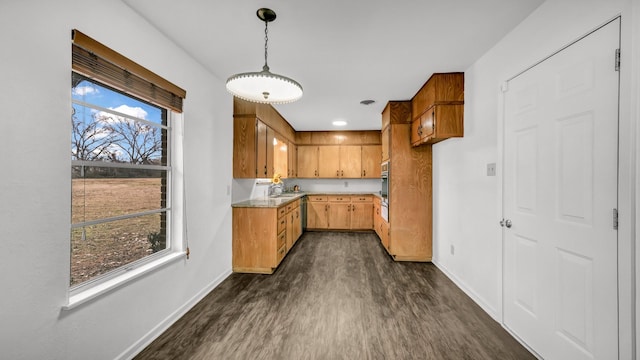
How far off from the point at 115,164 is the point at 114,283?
83cm

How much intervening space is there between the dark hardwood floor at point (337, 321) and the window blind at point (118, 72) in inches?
77.1

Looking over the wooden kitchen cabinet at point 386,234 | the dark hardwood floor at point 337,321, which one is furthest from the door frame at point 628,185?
the wooden kitchen cabinet at point 386,234

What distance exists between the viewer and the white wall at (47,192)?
1.18m

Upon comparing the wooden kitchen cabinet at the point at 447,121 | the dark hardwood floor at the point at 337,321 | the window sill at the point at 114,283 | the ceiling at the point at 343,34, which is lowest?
the dark hardwood floor at the point at 337,321

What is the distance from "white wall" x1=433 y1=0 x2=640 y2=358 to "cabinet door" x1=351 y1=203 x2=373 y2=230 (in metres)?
2.28

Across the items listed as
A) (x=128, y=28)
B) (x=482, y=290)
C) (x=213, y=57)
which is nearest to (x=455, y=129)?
(x=482, y=290)

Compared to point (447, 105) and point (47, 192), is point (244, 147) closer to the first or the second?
point (47, 192)

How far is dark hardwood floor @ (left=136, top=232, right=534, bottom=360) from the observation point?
189cm

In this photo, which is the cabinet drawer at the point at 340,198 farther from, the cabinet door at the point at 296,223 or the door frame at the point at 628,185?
the door frame at the point at 628,185

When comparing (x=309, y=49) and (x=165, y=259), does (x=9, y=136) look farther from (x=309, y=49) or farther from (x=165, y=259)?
(x=309, y=49)

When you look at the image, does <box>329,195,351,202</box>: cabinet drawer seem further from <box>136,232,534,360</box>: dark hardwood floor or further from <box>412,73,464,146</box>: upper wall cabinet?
<box>412,73,464,146</box>: upper wall cabinet

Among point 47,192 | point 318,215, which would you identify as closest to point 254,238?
point 47,192

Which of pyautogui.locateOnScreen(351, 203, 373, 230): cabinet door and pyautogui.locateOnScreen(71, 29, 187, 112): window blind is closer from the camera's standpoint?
pyautogui.locateOnScreen(71, 29, 187, 112): window blind

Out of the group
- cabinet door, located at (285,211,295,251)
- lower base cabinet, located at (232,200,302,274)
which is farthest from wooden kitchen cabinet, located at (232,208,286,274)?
cabinet door, located at (285,211,295,251)
